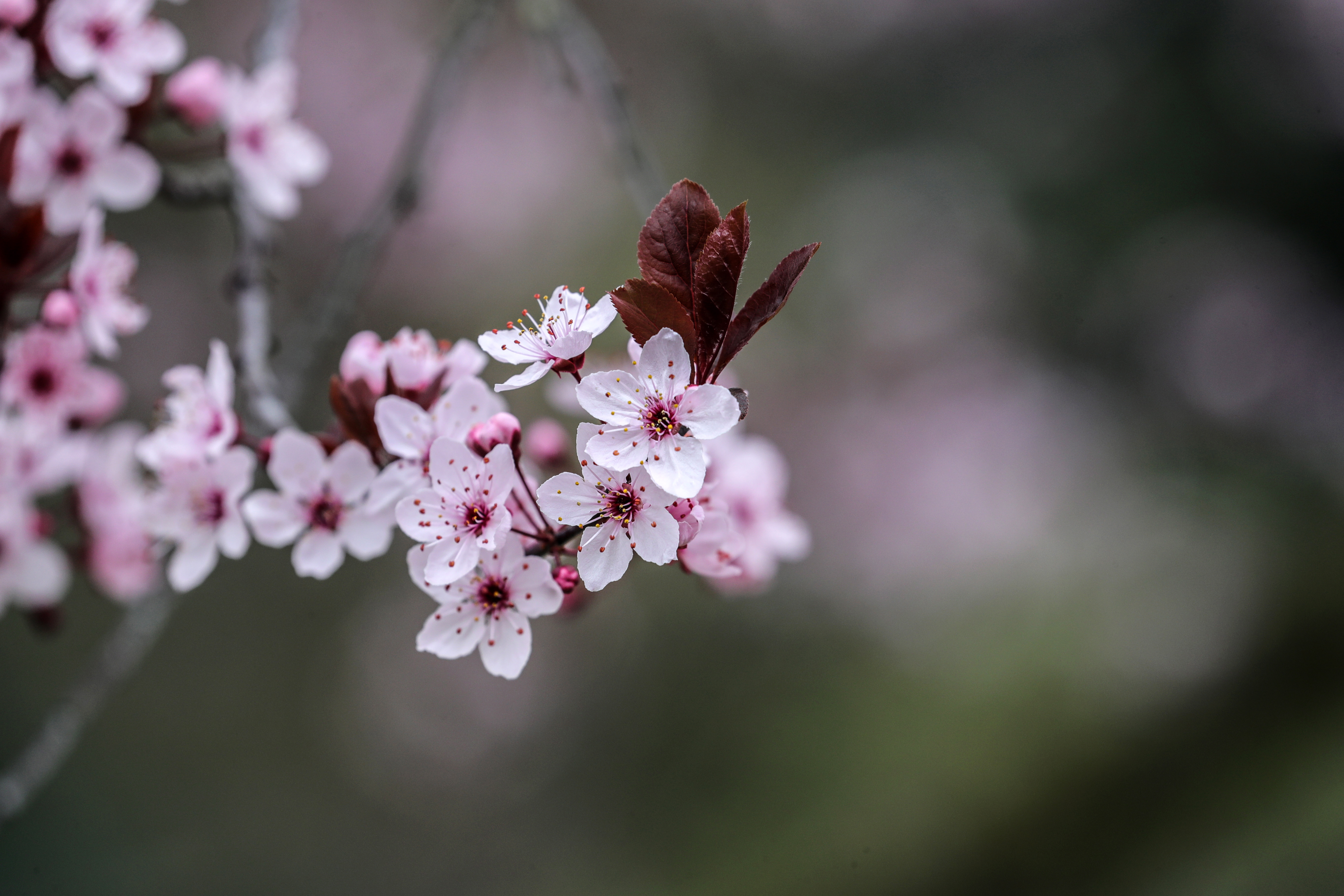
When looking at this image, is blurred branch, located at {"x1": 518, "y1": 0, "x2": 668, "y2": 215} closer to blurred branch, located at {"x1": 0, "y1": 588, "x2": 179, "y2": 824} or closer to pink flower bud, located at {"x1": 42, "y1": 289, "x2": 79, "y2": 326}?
pink flower bud, located at {"x1": 42, "y1": 289, "x2": 79, "y2": 326}

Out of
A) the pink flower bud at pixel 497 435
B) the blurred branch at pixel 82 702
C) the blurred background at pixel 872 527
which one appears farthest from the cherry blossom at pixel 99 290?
the blurred background at pixel 872 527

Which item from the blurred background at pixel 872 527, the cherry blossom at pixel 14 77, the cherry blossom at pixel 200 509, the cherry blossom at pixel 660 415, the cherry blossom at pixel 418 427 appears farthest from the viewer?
the blurred background at pixel 872 527

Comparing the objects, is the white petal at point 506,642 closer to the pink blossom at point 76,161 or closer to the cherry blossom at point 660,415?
the cherry blossom at point 660,415

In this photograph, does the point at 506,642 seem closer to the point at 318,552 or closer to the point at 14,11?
the point at 318,552

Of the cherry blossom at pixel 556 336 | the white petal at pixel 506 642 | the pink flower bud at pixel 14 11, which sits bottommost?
the white petal at pixel 506 642

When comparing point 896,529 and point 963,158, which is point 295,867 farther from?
point 963,158

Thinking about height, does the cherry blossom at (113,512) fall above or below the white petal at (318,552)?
above

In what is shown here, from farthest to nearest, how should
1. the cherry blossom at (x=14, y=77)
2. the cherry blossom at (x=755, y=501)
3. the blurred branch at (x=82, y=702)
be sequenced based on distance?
the blurred branch at (x=82, y=702) → the cherry blossom at (x=755, y=501) → the cherry blossom at (x=14, y=77)
